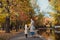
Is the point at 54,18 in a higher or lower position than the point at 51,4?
lower

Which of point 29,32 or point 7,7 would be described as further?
point 7,7

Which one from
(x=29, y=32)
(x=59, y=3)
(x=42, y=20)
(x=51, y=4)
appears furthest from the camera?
(x=42, y=20)

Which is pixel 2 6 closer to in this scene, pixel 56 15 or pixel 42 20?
pixel 56 15

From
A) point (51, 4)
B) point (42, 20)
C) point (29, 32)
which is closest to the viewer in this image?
point (29, 32)

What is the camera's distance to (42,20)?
26.4m

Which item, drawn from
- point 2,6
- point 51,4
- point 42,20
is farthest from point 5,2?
point 42,20

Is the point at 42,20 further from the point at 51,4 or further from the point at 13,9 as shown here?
the point at 13,9

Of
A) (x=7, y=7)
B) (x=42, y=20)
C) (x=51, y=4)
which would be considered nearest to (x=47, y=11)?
(x=51, y=4)

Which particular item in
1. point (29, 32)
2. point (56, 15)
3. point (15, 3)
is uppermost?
point (15, 3)

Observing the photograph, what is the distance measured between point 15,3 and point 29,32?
14.5ft

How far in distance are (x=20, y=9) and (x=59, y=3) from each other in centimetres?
337

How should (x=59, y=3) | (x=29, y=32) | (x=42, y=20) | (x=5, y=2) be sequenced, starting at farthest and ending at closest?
1. (x=42, y=20)
2. (x=5, y=2)
3. (x=59, y=3)
4. (x=29, y=32)

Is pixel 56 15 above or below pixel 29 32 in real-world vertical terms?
above

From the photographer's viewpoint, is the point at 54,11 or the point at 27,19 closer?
the point at 54,11
